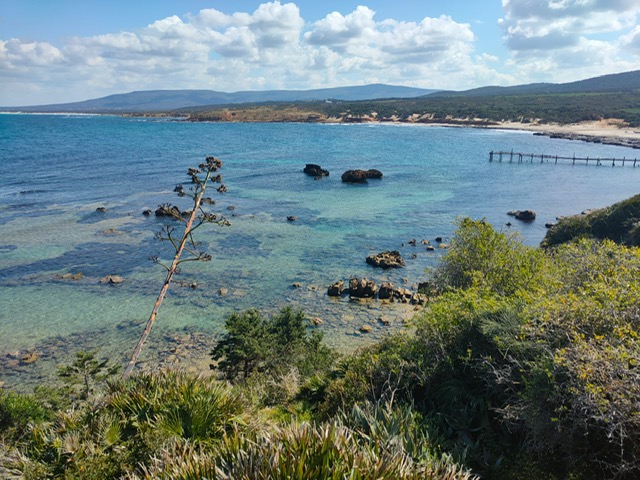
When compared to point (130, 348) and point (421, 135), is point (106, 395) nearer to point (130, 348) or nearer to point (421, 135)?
point (130, 348)

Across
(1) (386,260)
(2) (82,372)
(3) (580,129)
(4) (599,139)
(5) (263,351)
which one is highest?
(3) (580,129)

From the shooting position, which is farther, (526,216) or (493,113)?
(493,113)

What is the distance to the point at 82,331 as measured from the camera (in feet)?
72.6

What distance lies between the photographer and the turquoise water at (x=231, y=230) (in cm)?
2289

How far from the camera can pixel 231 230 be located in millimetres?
39719

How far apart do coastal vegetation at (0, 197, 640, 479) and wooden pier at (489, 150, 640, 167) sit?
7698 cm

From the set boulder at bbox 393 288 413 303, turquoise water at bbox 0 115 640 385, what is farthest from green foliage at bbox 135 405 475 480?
boulder at bbox 393 288 413 303

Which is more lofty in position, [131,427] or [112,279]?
[131,427]

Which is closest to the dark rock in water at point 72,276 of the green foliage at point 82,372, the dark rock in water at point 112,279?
the dark rock in water at point 112,279

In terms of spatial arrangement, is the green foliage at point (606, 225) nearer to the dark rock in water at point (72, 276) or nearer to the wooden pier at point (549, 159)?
the dark rock in water at point (72, 276)

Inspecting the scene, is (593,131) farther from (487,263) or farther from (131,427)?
(131,427)

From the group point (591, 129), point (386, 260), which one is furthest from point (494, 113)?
point (386, 260)

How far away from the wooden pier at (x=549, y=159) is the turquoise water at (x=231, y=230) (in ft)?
11.0

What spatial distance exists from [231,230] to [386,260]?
15048 millimetres
